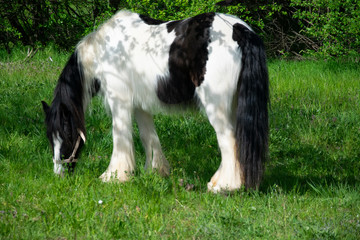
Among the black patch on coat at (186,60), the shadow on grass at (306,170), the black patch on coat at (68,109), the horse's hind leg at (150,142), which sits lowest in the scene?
the shadow on grass at (306,170)

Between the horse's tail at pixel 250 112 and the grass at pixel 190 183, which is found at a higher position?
the horse's tail at pixel 250 112

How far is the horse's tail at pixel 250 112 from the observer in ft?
13.1

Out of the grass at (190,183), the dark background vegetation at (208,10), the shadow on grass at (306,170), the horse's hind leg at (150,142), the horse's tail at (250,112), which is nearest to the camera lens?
the grass at (190,183)

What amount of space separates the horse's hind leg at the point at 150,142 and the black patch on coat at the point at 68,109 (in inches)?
22.0

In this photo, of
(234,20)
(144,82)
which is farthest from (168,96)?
(234,20)

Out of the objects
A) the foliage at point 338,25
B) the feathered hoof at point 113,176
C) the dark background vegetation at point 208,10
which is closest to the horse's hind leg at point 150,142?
the feathered hoof at point 113,176

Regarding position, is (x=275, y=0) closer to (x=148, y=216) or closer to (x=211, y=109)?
(x=211, y=109)

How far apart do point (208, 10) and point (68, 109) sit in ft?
13.9

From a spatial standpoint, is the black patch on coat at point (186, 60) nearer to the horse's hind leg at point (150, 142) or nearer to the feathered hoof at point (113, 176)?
the horse's hind leg at point (150, 142)

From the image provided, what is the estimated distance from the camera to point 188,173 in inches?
192

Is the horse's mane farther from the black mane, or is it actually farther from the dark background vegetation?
the dark background vegetation

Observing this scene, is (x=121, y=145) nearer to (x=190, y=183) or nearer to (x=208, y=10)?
(x=190, y=183)

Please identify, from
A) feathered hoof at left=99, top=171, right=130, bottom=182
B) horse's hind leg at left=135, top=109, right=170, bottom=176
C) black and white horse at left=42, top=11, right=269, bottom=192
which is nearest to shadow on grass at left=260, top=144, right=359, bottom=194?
black and white horse at left=42, top=11, right=269, bottom=192

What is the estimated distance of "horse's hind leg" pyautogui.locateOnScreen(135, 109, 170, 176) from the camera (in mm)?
4914
